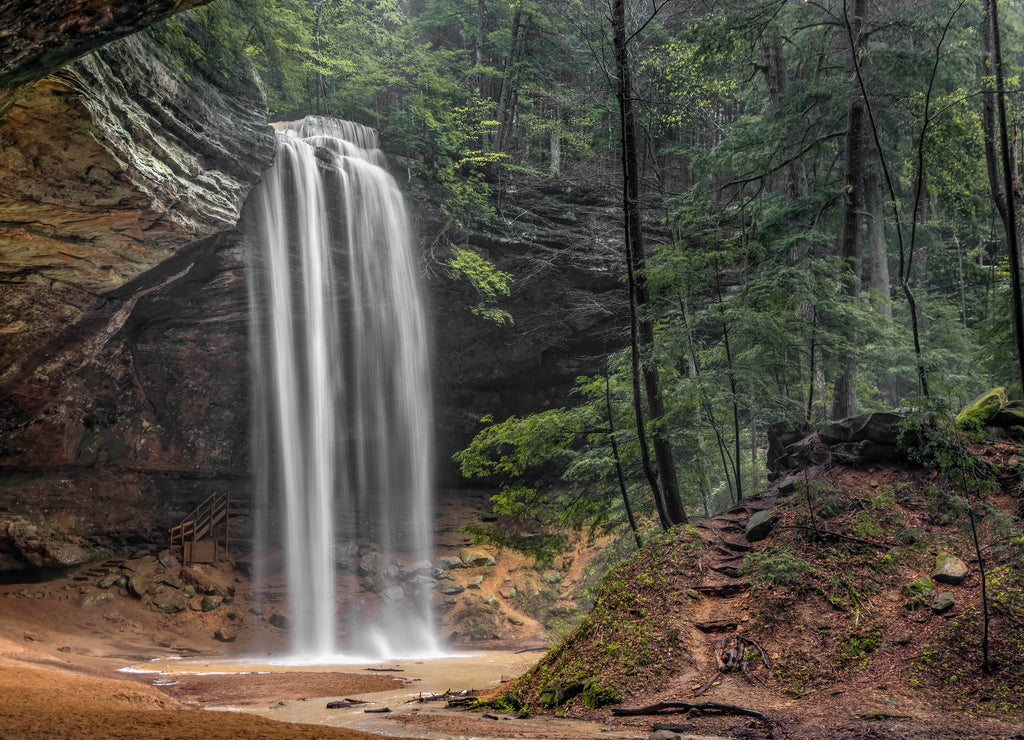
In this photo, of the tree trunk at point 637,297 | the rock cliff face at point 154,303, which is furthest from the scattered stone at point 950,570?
the rock cliff face at point 154,303

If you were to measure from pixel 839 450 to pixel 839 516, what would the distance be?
1146 millimetres

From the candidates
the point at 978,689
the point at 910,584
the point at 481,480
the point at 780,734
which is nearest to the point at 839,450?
the point at 910,584

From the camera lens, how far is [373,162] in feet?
63.0

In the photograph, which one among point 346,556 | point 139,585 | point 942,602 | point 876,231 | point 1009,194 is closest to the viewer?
point 942,602

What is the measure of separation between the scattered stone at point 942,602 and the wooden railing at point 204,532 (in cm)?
1761

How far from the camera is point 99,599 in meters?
15.5

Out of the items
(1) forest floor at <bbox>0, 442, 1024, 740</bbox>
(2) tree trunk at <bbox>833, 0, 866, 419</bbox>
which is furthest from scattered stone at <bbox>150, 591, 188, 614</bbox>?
(2) tree trunk at <bbox>833, 0, 866, 419</bbox>

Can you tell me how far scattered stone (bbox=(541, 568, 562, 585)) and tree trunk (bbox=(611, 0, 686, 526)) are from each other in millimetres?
11956

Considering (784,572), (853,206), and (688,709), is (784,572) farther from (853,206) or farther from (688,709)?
(853,206)

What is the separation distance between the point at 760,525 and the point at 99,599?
15660mm

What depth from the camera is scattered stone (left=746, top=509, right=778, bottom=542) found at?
736 cm

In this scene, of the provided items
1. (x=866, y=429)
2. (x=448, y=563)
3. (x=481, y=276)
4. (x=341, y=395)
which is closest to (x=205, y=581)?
(x=341, y=395)

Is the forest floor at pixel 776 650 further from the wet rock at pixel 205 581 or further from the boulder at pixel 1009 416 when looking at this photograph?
the wet rock at pixel 205 581

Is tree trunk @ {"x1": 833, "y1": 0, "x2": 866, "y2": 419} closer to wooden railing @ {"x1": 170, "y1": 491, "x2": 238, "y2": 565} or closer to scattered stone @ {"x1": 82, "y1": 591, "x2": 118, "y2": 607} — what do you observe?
wooden railing @ {"x1": 170, "y1": 491, "x2": 238, "y2": 565}
